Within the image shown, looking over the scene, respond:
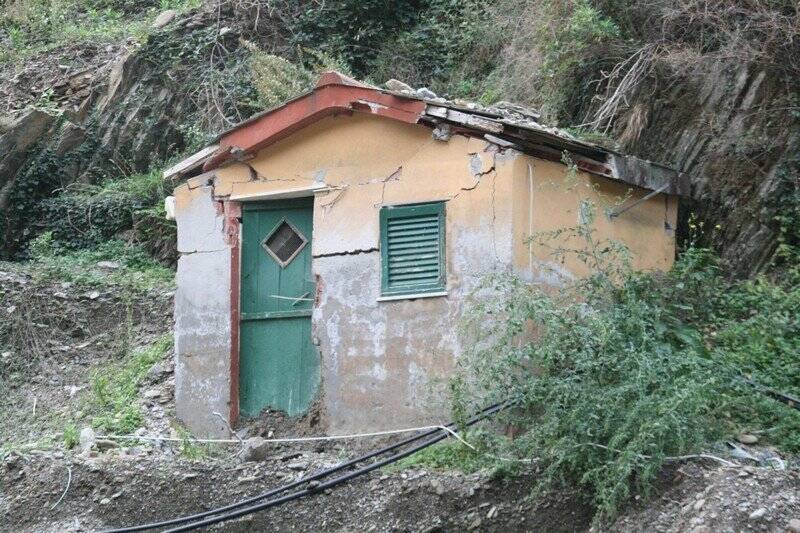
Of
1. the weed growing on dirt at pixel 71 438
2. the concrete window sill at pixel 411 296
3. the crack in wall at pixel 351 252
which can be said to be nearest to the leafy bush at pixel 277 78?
the crack in wall at pixel 351 252

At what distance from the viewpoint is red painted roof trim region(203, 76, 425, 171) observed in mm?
9523

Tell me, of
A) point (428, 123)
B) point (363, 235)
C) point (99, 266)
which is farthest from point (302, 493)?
point (99, 266)

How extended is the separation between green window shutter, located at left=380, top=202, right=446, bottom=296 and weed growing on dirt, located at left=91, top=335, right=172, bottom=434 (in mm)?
2972

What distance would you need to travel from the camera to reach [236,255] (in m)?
10.5

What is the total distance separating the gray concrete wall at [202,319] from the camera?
10375 millimetres

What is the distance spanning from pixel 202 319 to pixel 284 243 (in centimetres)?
110

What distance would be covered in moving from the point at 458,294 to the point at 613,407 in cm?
232

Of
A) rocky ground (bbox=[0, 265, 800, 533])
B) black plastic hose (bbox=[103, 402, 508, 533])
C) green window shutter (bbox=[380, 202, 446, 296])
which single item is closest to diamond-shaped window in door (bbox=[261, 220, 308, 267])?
green window shutter (bbox=[380, 202, 446, 296])

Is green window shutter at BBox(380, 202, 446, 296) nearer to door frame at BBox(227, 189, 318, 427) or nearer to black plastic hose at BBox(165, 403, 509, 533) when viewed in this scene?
door frame at BBox(227, 189, 318, 427)

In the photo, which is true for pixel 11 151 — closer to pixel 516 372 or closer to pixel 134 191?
pixel 134 191

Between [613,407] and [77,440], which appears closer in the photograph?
[613,407]

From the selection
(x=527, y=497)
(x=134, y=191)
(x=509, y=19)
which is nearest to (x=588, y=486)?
(x=527, y=497)

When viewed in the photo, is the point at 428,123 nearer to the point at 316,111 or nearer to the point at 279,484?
the point at 316,111

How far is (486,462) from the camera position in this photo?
7812 millimetres
